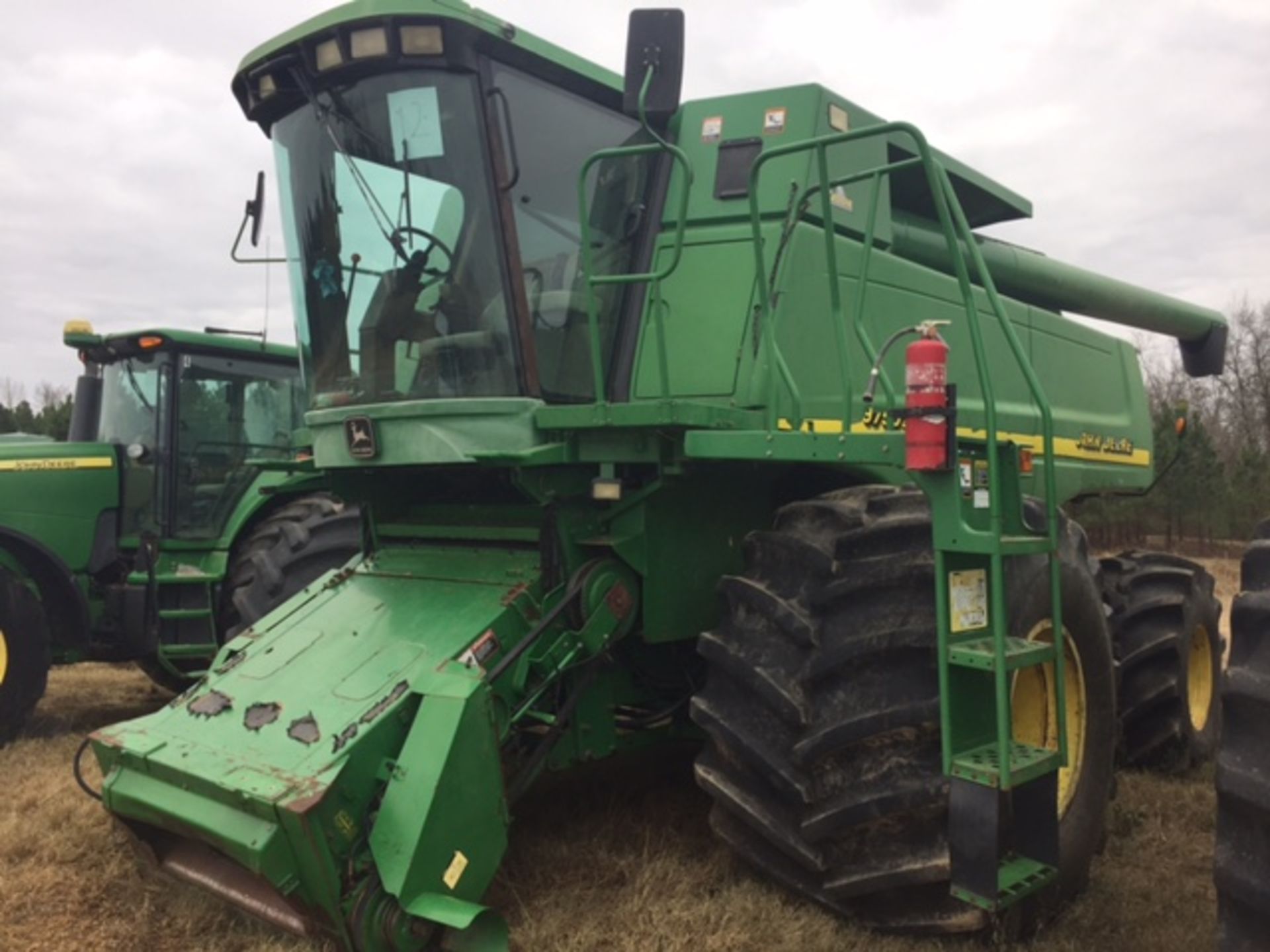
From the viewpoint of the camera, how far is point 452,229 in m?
3.71

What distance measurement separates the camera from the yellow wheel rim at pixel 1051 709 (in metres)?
3.42

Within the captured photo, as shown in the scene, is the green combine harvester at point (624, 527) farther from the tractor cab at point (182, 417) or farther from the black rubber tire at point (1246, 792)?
the tractor cab at point (182, 417)

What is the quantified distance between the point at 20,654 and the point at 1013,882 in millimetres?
5574

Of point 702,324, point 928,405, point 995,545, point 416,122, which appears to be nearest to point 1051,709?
point 995,545

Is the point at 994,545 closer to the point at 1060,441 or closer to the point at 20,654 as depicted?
the point at 1060,441

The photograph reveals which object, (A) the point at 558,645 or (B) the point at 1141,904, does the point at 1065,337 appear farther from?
(A) the point at 558,645

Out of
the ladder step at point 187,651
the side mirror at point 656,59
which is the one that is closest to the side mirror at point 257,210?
the side mirror at point 656,59

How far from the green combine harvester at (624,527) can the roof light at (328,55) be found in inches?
0.6

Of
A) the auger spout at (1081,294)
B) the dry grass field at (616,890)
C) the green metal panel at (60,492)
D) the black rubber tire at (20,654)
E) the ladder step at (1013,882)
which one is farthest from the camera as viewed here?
the green metal panel at (60,492)

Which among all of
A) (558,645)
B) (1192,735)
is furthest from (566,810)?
(1192,735)

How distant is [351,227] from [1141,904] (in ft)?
11.3

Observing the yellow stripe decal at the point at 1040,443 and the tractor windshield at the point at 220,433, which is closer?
the yellow stripe decal at the point at 1040,443

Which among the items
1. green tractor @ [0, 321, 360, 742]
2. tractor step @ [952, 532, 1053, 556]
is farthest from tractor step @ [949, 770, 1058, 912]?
green tractor @ [0, 321, 360, 742]

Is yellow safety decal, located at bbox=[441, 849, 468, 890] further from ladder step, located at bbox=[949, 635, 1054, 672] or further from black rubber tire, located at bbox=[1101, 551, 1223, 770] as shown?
black rubber tire, located at bbox=[1101, 551, 1223, 770]
